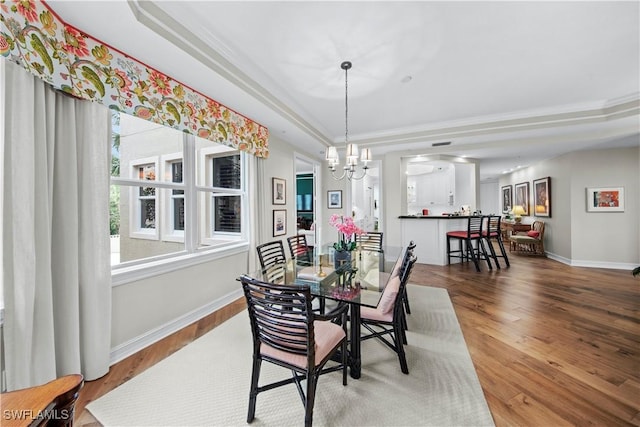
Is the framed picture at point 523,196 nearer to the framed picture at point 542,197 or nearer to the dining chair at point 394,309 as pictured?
the framed picture at point 542,197

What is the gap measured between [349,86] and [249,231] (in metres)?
2.38

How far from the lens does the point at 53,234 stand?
170cm

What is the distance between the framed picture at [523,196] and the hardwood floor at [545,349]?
139 inches

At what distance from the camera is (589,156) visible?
497 centimetres

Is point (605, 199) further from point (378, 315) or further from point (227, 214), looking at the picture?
point (227, 214)

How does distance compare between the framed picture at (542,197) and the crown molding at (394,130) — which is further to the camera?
the framed picture at (542,197)

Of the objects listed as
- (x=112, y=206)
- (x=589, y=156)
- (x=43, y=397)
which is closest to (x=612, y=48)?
(x=589, y=156)

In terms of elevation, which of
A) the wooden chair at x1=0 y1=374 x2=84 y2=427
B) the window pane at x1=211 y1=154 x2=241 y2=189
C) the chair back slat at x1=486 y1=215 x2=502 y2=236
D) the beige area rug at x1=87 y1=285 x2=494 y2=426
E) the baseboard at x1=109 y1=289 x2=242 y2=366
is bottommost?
the beige area rug at x1=87 y1=285 x2=494 y2=426

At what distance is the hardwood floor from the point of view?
156cm

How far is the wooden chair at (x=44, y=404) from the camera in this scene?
1.82 feet

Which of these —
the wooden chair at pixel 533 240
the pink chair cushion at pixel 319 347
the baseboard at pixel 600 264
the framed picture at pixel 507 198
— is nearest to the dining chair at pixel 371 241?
the pink chair cushion at pixel 319 347

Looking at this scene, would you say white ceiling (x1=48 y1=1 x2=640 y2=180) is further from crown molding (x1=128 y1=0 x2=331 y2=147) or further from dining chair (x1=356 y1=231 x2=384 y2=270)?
dining chair (x1=356 y1=231 x2=384 y2=270)

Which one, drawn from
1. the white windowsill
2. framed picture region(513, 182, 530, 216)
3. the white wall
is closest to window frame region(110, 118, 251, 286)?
the white windowsill

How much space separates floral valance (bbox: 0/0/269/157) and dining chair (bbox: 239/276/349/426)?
1802 millimetres
